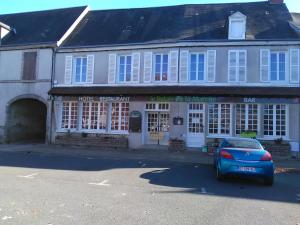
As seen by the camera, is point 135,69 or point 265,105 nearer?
point 265,105

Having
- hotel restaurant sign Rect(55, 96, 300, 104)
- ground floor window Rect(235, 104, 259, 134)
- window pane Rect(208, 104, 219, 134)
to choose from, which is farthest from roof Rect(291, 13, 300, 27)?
window pane Rect(208, 104, 219, 134)

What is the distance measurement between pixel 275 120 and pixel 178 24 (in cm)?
854

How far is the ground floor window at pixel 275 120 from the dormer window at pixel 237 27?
421 cm

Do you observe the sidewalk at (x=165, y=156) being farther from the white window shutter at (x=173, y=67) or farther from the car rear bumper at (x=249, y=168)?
the white window shutter at (x=173, y=67)

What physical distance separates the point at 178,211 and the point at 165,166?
6609 mm

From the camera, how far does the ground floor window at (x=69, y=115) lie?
20.7 m

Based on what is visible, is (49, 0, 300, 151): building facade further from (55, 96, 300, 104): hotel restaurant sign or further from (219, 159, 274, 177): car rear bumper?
(219, 159, 274, 177): car rear bumper

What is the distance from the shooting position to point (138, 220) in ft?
18.6

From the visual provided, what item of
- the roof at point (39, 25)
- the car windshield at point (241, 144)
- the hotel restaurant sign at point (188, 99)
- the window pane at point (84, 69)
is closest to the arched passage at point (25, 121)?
the roof at point (39, 25)

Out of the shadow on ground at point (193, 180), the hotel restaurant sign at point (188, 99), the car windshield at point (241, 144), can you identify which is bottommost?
the shadow on ground at point (193, 180)

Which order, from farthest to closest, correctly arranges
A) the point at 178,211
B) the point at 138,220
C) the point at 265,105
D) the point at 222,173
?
the point at 265,105 → the point at 222,173 → the point at 178,211 → the point at 138,220

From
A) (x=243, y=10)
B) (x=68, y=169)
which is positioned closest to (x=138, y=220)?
(x=68, y=169)

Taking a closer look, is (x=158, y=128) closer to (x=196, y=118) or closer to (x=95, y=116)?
(x=196, y=118)

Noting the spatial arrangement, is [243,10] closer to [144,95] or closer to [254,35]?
[254,35]
